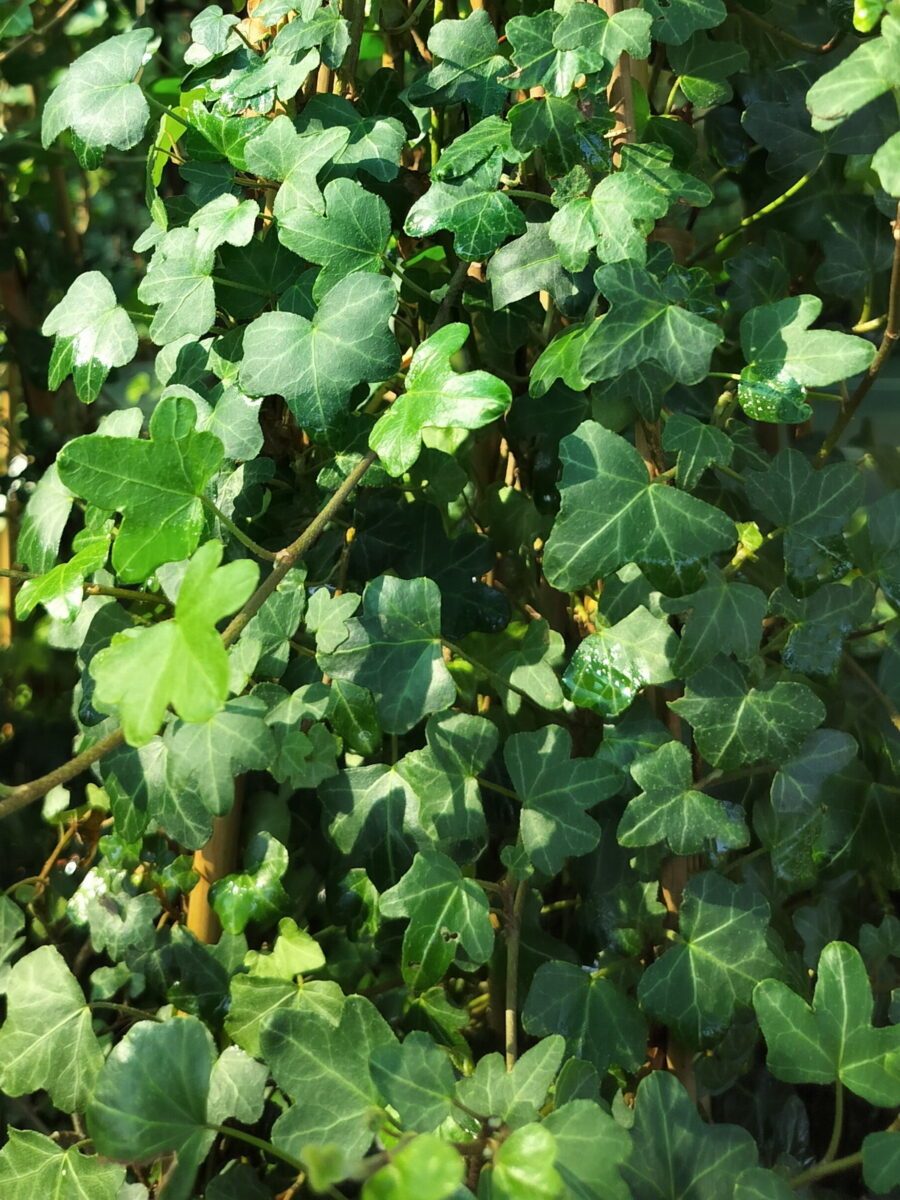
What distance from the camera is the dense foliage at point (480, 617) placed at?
65cm

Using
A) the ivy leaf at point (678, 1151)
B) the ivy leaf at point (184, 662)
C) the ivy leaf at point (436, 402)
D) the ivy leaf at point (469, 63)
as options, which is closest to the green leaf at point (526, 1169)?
the ivy leaf at point (678, 1151)

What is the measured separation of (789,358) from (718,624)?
0.17 m

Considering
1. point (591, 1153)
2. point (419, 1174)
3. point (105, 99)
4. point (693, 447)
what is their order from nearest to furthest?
point (419, 1174), point (591, 1153), point (693, 447), point (105, 99)

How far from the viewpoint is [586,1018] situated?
0.74 metres

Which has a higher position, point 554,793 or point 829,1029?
point 554,793

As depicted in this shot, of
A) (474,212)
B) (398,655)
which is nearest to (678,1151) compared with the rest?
(398,655)

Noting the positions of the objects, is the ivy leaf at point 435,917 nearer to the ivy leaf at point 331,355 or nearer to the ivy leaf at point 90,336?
the ivy leaf at point 331,355

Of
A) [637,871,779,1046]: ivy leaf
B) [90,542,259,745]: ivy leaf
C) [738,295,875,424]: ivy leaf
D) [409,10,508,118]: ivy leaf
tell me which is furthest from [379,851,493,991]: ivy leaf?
[409,10,508,118]: ivy leaf

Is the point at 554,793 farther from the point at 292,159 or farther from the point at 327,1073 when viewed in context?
the point at 292,159

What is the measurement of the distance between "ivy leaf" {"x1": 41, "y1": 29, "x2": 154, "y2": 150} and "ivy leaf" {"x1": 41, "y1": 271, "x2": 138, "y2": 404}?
95 mm

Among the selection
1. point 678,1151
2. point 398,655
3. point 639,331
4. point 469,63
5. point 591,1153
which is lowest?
point 678,1151

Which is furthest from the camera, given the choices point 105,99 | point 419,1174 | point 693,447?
point 105,99

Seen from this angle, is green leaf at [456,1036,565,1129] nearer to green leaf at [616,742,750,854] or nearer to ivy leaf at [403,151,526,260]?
green leaf at [616,742,750,854]

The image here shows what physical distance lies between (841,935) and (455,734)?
0.41 m
